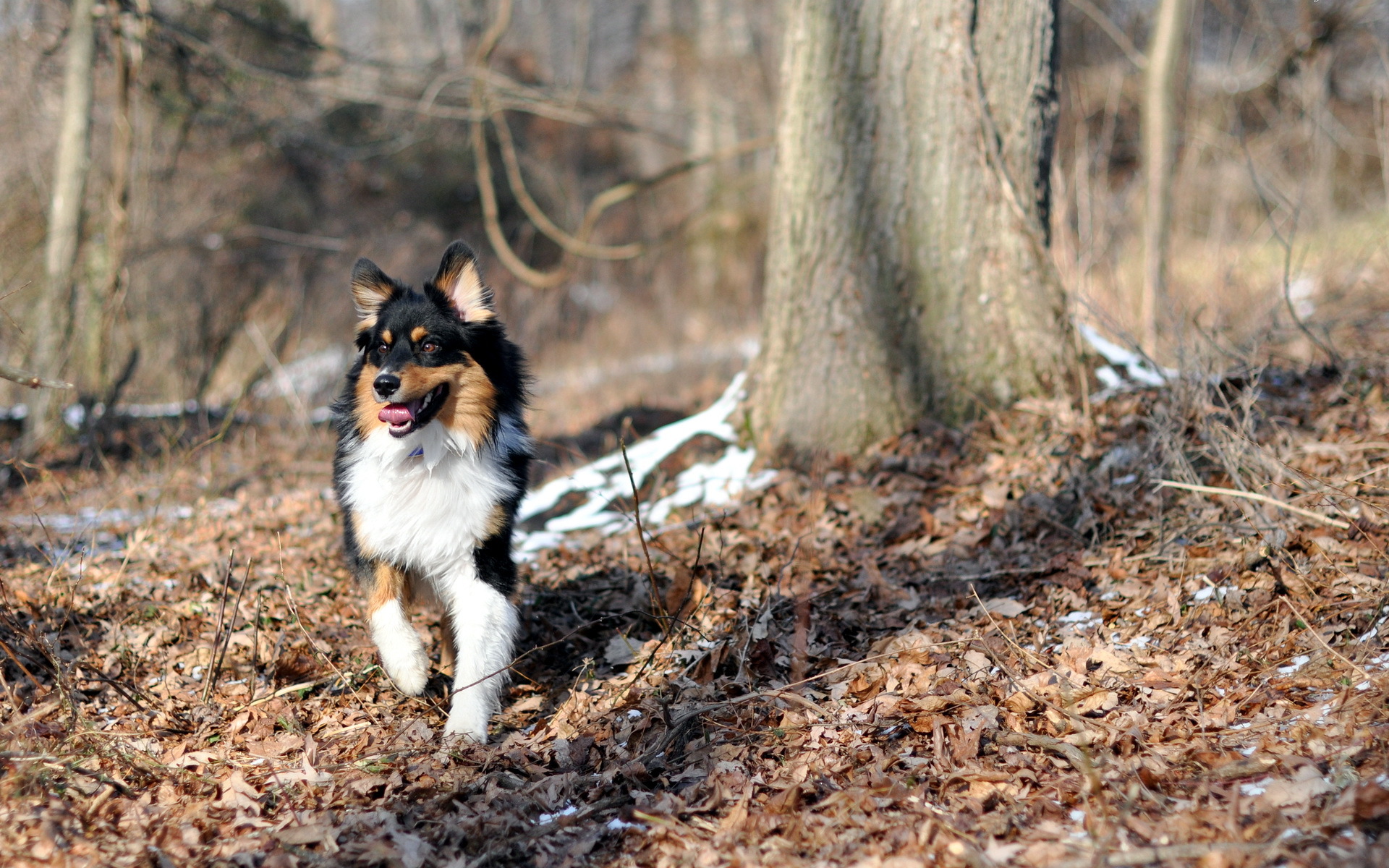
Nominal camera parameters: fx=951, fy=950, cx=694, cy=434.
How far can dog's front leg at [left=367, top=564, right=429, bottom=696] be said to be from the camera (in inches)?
139

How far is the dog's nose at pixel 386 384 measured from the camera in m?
3.50

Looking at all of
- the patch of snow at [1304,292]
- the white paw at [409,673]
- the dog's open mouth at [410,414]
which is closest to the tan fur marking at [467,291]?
the dog's open mouth at [410,414]

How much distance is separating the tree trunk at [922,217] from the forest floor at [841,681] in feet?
1.20

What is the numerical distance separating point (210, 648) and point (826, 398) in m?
3.48

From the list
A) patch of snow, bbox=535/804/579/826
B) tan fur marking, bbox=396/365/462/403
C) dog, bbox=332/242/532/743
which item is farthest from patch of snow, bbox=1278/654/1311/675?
tan fur marking, bbox=396/365/462/403

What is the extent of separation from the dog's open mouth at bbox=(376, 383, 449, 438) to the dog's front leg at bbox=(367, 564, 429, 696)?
551 millimetres

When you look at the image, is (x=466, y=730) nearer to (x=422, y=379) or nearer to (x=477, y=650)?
(x=477, y=650)

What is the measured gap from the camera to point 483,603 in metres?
3.63

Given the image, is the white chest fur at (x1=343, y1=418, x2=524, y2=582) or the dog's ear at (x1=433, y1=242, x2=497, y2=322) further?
the dog's ear at (x1=433, y1=242, x2=497, y2=322)

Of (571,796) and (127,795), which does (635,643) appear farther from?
(127,795)

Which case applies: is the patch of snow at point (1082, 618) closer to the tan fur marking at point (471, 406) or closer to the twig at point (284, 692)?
the tan fur marking at point (471, 406)

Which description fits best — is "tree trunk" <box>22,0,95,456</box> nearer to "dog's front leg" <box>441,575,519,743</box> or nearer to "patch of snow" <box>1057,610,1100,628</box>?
"dog's front leg" <box>441,575,519,743</box>

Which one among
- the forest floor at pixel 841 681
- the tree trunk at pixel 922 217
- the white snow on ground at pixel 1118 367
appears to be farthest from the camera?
the white snow on ground at pixel 1118 367

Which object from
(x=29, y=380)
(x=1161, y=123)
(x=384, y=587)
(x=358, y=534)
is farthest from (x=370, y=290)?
(x=1161, y=123)
